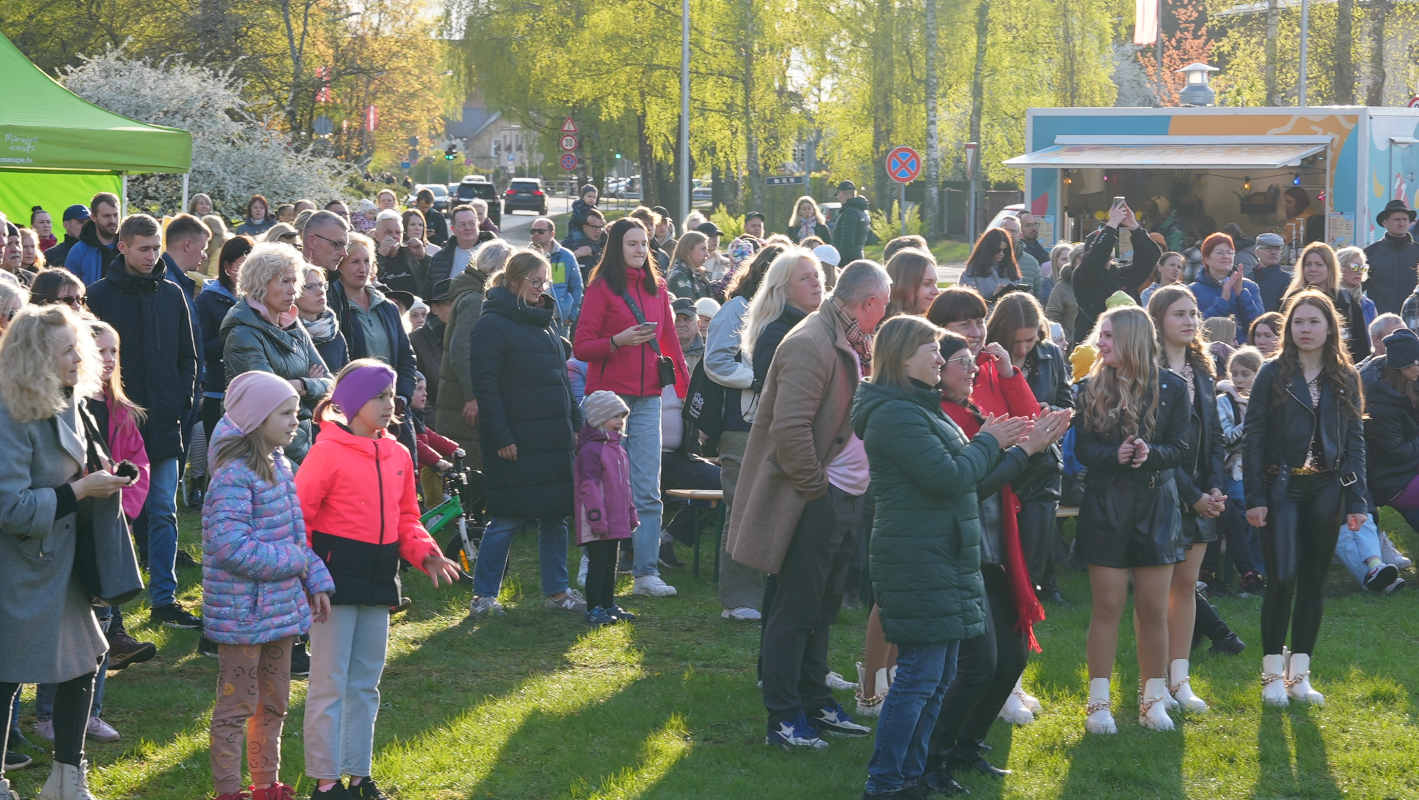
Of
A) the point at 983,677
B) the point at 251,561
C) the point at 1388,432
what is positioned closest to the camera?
the point at 251,561

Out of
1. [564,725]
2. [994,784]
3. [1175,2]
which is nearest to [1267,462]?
[994,784]

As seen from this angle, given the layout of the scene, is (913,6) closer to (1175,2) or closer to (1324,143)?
(1324,143)

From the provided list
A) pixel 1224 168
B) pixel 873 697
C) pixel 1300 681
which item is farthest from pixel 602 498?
pixel 1224 168

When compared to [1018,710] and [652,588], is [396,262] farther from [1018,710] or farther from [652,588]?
[1018,710]

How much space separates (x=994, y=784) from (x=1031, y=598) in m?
0.74

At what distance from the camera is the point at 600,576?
7.98m

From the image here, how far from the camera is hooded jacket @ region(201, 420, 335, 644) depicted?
15.4 ft

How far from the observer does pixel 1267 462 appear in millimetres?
6418

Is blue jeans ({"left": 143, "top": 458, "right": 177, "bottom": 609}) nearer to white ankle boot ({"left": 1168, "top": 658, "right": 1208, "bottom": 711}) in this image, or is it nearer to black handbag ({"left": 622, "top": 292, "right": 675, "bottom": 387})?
black handbag ({"left": 622, "top": 292, "right": 675, "bottom": 387})

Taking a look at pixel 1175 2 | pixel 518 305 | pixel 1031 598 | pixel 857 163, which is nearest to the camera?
pixel 1031 598

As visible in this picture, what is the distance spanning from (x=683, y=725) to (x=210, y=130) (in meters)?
24.8

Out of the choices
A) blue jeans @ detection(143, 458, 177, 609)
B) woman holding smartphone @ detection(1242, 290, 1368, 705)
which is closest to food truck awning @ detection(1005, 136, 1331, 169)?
woman holding smartphone @ detection(1242, 290, 1368, 705)

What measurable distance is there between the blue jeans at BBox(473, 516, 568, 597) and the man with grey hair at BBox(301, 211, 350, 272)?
170 cm

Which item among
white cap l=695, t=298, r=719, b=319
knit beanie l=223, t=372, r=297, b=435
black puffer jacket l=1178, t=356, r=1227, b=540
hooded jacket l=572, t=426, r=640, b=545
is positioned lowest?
hooded jacket l=572, t=426, r=640, b=545
